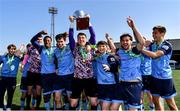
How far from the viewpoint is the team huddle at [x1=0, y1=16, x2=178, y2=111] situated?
7.79 m

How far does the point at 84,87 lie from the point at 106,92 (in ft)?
3.24

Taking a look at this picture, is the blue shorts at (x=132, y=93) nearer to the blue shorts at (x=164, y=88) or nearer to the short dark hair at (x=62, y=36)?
the blue shorts at (x=164, y=88)

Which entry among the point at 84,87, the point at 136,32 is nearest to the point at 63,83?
the point at 84,87

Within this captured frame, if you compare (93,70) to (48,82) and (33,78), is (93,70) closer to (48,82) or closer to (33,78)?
(48,82)

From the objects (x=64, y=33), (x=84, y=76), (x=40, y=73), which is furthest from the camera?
(x=40, y=73)

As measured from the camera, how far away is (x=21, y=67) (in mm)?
11625

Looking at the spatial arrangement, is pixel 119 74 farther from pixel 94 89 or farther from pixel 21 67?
pixel 21 67

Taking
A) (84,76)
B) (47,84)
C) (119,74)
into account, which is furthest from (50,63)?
(119,74)

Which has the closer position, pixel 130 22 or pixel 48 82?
pixel 130 22

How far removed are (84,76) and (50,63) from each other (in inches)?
50.7

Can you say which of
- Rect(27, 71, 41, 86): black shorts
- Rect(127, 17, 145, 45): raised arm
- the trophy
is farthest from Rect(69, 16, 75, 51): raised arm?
Rect(127, 17, 145, 45): raised arm

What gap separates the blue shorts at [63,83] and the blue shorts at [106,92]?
4.07 ft

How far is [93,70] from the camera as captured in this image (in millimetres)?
9430

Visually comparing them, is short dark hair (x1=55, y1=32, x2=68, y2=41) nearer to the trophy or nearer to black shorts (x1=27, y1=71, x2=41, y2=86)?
the trophy
